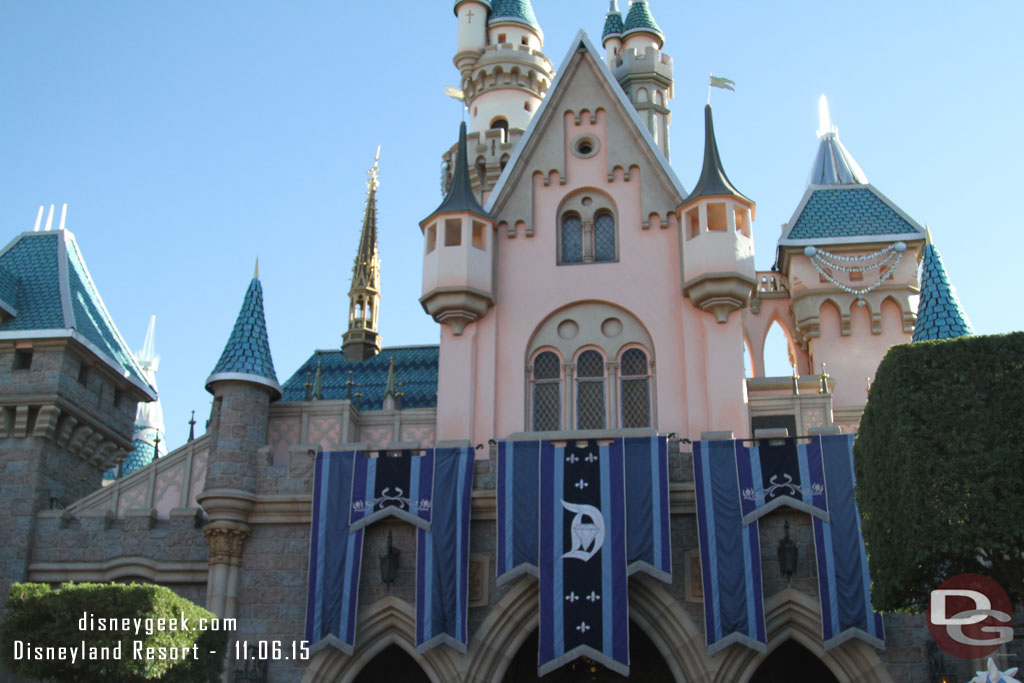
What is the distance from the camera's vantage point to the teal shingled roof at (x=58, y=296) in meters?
26.9

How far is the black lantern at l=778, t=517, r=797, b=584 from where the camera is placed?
20.9m

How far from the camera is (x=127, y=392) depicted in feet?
96.7

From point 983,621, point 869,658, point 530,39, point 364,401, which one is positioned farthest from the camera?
point 530,39

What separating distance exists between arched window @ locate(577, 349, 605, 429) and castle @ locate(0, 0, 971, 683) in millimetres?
45

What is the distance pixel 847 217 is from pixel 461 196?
36.6ft

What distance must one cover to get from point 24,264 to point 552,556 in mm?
15892

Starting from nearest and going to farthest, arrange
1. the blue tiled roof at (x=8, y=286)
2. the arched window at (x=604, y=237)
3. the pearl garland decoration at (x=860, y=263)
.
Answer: the arched window at (x=604, y=237) → the blue tiled roof at (x=8, y=286) → the pearl garland decoration at (x=860, y=263)

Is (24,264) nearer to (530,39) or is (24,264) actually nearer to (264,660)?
(264,660)

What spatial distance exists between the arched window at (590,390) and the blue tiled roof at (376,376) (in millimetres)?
10953

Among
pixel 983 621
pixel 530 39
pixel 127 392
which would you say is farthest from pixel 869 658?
pixel 530 39

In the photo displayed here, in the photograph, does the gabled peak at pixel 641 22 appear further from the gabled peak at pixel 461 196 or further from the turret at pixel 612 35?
the gabled peak at pixel 461 196

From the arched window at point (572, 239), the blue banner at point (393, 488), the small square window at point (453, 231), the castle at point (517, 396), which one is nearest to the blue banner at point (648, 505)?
the castle at point (517, 396)

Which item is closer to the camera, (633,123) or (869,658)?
(869,658)

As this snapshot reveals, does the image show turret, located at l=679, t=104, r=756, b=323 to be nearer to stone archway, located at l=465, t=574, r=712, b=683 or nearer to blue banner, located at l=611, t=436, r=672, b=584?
blue banner, located at l=611, t=436, r=672, b=584
